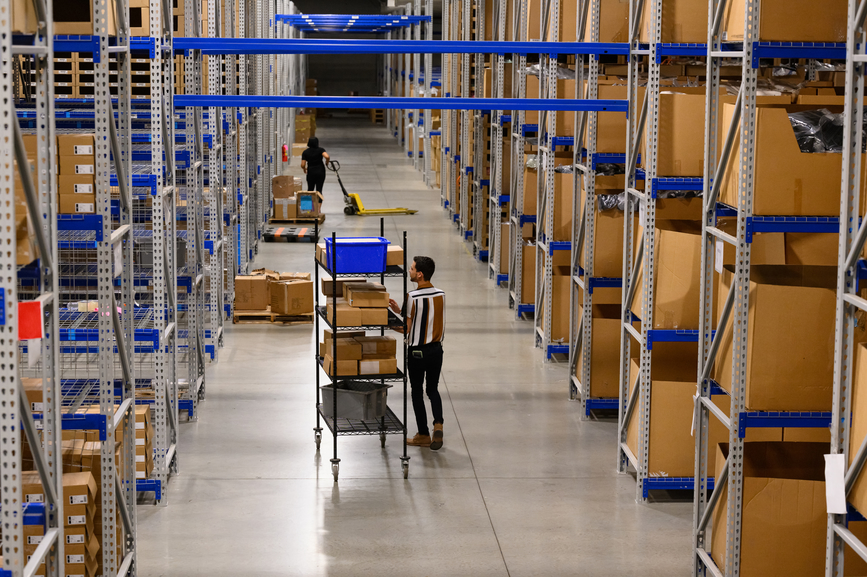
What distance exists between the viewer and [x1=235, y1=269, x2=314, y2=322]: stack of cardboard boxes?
496 inches

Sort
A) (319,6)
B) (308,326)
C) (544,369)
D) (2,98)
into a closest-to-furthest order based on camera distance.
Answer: (2,98), (544,369), (308,326), (319,6)

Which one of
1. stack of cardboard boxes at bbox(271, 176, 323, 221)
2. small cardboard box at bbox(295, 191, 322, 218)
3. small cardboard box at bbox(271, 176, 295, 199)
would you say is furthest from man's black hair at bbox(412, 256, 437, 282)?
small cardboard box at bbox(271, 176, 295, 199)

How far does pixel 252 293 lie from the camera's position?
12.7 meters

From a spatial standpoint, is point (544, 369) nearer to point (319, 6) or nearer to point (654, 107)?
point (654, 107)

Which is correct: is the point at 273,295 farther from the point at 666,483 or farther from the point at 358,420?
the point at 666,483

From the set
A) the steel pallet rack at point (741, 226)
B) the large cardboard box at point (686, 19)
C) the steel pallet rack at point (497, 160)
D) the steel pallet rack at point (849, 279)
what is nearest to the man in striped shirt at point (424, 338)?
the large cardboard box at point (686, 19)

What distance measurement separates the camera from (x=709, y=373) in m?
5.88

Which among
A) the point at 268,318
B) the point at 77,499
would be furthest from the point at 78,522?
the point at 268,318

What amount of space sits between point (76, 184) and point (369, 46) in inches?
119

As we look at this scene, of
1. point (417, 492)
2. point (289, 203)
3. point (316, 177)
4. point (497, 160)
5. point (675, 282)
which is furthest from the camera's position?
point (316, 177)

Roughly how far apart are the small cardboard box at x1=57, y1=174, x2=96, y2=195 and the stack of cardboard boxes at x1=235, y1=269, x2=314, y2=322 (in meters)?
7.52

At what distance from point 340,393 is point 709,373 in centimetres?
310

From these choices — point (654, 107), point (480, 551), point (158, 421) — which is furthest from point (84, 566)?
point (654, 107)

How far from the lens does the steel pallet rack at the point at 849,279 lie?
4059 mm
